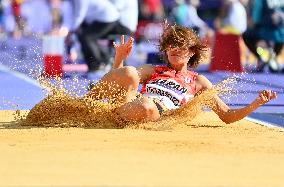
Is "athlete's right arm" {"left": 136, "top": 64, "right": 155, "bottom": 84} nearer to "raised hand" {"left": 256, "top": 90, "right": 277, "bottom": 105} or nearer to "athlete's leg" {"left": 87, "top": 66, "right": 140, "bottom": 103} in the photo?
"athlete's leg" {"left": 87, "top": 66, "right": 140, "bottom": 103}

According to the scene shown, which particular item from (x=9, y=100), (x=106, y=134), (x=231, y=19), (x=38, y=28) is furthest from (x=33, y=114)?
(x=38, y=28)

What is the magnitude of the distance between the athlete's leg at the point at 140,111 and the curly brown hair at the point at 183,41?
717 mm

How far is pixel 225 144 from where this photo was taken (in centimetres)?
737

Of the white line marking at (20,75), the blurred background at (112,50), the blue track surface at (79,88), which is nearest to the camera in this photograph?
the blue track surface at (79,88)

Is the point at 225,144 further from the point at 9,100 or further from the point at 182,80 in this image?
the point at 9,100

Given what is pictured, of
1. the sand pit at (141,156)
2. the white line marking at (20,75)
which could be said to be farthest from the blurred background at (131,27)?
the sand pit at (141,156)

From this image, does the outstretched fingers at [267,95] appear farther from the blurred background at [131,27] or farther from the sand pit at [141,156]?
the blurred background at [131,27]

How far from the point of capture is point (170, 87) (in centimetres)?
855

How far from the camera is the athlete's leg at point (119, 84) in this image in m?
8.34

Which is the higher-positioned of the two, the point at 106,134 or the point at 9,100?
the point at 106,134

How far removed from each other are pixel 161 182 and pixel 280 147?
1.93m

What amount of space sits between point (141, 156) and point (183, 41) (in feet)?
7.77

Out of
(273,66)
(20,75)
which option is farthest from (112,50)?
(273,66)

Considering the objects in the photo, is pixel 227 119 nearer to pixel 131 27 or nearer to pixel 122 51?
pixel 122 51
